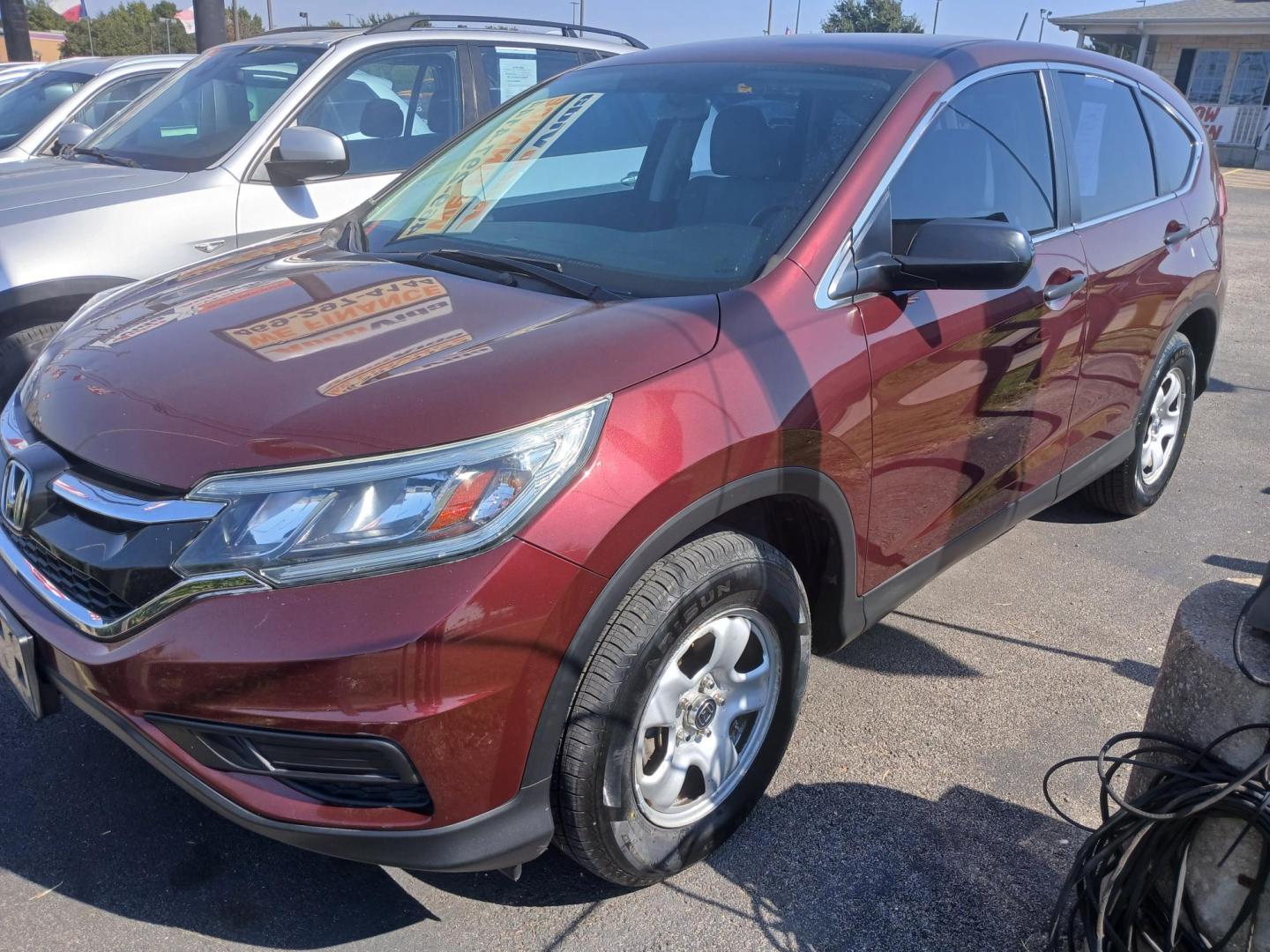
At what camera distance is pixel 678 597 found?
2131 mm

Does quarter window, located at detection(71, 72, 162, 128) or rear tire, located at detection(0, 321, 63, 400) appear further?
quarter window, located at detection(71, 72, 162, 128)

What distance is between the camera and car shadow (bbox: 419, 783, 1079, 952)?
7.70 ft

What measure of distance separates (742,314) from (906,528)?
2.78 feet

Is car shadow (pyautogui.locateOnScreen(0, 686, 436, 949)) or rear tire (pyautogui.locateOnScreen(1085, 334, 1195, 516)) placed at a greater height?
rear tire (pyautogui.locateOnScreen(1085, 334, 1195, 516))

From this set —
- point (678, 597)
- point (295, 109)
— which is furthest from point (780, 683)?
point (295, 109)

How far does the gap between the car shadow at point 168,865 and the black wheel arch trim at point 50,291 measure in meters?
2.07

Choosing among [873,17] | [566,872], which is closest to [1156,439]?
[566,872]

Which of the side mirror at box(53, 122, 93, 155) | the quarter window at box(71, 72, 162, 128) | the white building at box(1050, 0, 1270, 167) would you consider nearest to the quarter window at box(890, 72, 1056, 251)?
the side mirror at box(53, 122, 93, 155)

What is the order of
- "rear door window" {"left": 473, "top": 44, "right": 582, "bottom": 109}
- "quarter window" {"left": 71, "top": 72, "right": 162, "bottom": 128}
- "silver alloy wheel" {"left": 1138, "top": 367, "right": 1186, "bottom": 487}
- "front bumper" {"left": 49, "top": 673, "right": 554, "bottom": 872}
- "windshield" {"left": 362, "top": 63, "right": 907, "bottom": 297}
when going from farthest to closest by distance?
"quarter window" {"left": 71, "top": 72, "right": 162, "bottom": 128} < "rear door window" {"left": 473, "top": 44, "right": 582, "bottom": 109} < "silver alloy wheel" {"left": 1138, "top": 367, "right": 1186, "bottom": 487} < "windshield" {"left": 362, "top": 63, "right": 907, "bottom": 297} < "front bumper" {"left": 49, "top": 673, "right": 554, "bottom": 872}

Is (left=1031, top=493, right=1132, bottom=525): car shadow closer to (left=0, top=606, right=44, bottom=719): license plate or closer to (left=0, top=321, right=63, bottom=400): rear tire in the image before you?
(left=0, top=606, right=44, bottom=719): license plate

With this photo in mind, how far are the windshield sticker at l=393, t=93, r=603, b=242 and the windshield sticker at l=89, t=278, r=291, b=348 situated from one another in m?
0.51

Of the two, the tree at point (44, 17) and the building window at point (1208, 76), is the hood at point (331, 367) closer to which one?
the building window at point (1208, 76)

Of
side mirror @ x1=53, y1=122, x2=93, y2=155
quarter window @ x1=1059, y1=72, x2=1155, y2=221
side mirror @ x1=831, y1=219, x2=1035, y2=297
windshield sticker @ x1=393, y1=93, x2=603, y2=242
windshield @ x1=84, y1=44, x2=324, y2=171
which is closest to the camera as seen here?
side mirror @ x1=831, y1=219, x2=1035, y2=297

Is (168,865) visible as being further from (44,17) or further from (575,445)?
(44,17)
